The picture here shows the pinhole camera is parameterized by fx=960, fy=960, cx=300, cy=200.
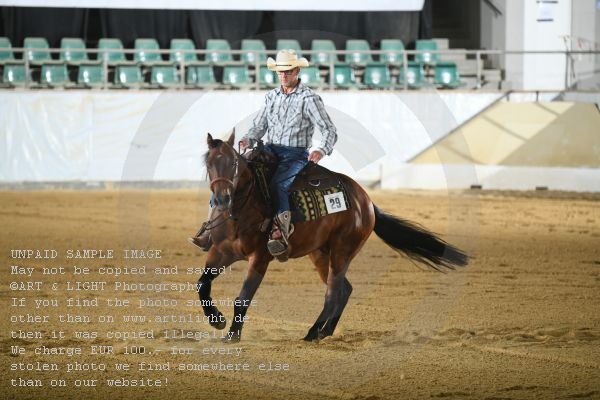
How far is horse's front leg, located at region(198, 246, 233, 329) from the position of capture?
24.6ft

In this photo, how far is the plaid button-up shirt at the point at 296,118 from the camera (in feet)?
25.0

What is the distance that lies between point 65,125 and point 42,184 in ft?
4.18

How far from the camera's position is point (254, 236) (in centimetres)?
744

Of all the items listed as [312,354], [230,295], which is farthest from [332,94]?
[312,354]

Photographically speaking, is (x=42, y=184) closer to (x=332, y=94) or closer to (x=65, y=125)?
(x=65, y=125)

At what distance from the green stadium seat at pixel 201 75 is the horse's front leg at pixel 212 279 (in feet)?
43.8

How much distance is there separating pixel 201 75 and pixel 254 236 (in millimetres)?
13629

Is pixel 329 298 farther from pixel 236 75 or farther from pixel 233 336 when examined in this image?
pixel 236 75

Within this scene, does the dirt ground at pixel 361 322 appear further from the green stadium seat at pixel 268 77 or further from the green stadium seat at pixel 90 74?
the green stadium seat at pixel 268 77

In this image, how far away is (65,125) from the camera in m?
18.9

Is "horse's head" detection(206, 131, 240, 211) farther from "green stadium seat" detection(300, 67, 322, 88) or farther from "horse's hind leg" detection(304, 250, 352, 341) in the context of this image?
"green stadium seat" detection(300, 67, 322, 88)

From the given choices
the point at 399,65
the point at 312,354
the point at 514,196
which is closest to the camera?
the point at 312,354

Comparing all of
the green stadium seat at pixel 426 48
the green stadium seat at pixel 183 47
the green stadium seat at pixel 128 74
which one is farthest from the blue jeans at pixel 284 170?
the green stadium seat at pixel 426 48

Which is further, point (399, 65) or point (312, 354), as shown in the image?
point (399, 65)
